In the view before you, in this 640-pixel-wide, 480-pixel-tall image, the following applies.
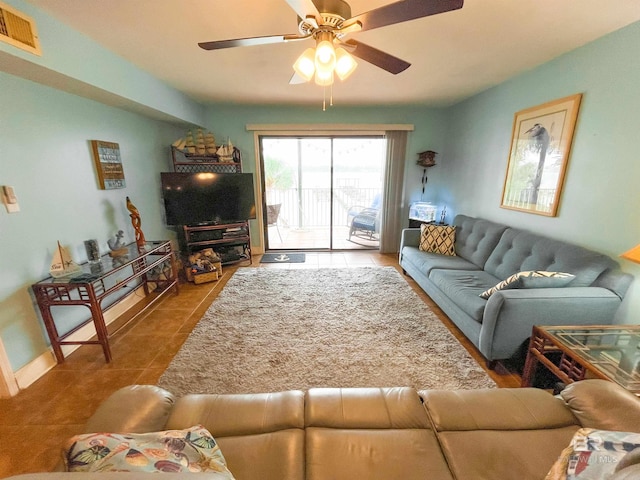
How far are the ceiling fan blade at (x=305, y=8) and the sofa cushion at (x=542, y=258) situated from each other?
2344mm

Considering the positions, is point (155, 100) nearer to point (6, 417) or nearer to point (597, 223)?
point (6, 417)

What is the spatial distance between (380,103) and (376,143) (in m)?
0.86

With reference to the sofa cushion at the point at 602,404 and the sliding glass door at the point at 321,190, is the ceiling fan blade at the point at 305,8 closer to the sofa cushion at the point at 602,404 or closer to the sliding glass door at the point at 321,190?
the sofa cushion at the point at 602,404

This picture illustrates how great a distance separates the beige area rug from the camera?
1.81 meters

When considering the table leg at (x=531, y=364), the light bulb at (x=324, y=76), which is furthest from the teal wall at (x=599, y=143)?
the light bulb at (x=324, y=76)

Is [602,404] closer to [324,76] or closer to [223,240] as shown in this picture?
[324,76]

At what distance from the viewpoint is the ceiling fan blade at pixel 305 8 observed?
1077mm

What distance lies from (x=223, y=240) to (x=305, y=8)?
3.24 m

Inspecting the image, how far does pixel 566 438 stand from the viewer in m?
0.95

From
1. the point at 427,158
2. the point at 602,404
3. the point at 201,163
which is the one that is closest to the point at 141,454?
the point at 602,404

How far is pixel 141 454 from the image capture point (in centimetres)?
68

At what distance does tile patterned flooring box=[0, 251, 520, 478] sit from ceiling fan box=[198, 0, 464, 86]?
6.57ft

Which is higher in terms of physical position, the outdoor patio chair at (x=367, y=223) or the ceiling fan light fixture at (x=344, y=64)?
the ceiling fan light fixture at (x=344, y=64)

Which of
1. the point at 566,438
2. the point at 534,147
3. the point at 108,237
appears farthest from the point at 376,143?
the point at 566,438
